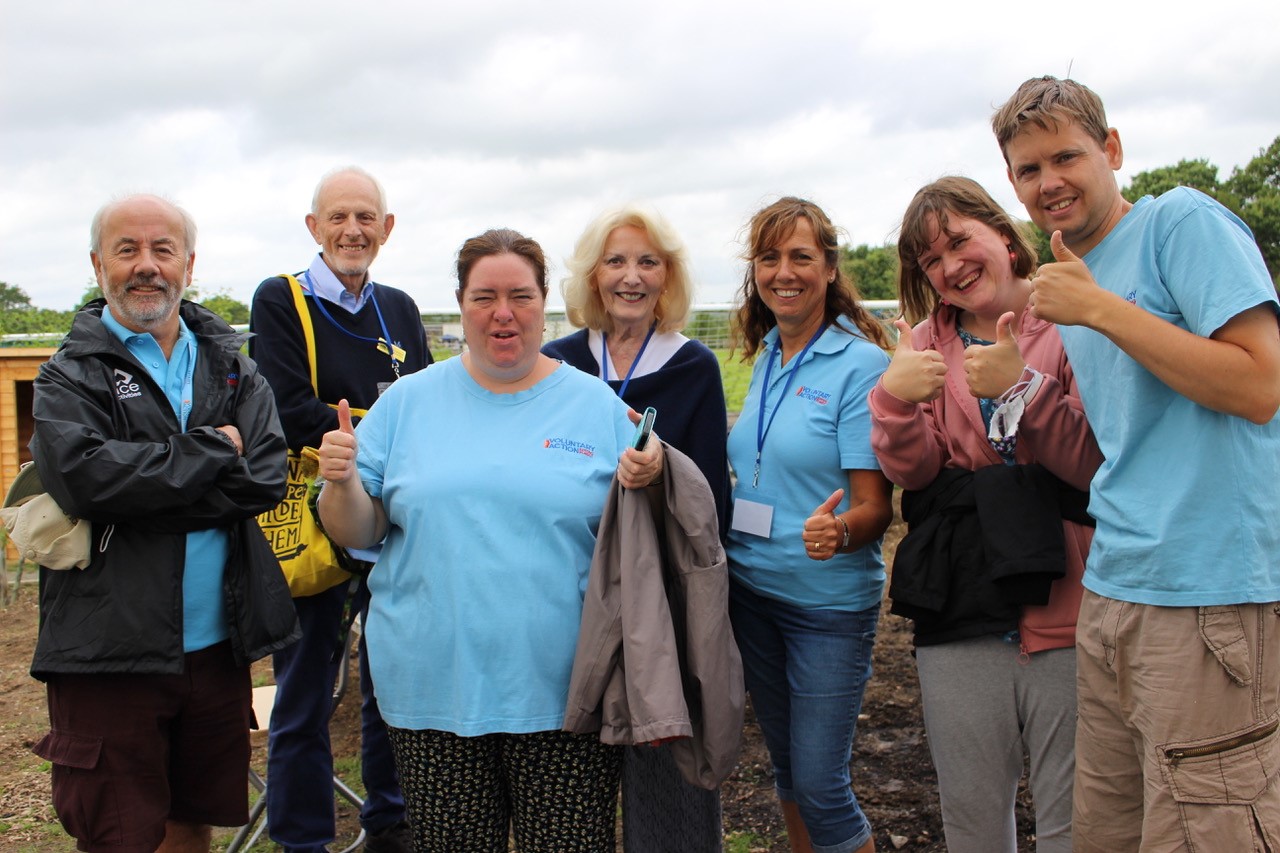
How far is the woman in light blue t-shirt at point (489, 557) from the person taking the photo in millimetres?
2646

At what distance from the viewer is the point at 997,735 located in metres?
2.77

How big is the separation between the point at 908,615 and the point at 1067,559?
1.54 ft

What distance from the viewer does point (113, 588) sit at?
2859mm

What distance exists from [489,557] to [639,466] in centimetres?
47

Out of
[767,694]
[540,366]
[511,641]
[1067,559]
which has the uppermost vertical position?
[540,366]

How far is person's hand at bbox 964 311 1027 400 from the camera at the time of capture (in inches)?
103

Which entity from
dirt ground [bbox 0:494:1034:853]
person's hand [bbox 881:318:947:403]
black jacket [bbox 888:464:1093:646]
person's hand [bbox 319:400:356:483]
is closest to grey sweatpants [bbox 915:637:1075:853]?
black jacket [bbox 888:464:1093:646]

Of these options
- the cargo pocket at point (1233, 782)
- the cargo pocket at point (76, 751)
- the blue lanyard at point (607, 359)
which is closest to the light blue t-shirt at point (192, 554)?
the cargo pocket at point (76, 751)

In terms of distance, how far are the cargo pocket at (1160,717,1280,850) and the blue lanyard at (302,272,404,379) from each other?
9.70ft

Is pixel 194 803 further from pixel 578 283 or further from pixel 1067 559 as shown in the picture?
pixel 1067 559

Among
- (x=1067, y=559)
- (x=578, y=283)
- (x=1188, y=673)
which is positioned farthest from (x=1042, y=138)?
(x=578, y=283)

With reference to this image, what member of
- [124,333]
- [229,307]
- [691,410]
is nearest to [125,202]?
[124,333]

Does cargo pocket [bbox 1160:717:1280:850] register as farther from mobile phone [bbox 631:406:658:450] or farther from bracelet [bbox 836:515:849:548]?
mobile phone [bbox 631:406:658:450]

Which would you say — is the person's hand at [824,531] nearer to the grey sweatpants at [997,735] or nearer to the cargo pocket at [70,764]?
the grey sweatpants at [997,735]
